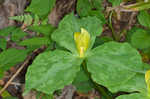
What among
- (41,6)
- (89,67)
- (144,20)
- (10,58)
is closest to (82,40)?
(89,67)

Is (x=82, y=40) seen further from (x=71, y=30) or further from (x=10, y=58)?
(x=10, y=58)

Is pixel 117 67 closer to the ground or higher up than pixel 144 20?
closer to the ground

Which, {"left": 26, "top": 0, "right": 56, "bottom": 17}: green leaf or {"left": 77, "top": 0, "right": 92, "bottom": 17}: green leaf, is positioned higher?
{"left": 26, "top": 0, "right": 56, "bottom": 17}: green leaf

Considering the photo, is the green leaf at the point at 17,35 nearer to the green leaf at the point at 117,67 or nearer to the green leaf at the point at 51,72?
the green leaf at the point at 51,72

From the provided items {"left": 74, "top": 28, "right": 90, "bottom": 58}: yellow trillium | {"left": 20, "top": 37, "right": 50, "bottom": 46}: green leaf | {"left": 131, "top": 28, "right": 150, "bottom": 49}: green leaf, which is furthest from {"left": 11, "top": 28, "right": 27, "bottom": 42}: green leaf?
{"left": 131, "top": 28, "right": 150, "bottom": 49}: green leaf

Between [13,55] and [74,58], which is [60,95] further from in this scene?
[74,58]

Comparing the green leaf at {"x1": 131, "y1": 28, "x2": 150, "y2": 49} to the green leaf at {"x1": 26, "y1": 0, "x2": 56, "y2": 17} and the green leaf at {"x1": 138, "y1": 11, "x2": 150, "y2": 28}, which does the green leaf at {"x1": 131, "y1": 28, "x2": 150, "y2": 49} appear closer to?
the green leaf at {"x1": 138, "y1": 11, "x2": 150, "y2": 28}
